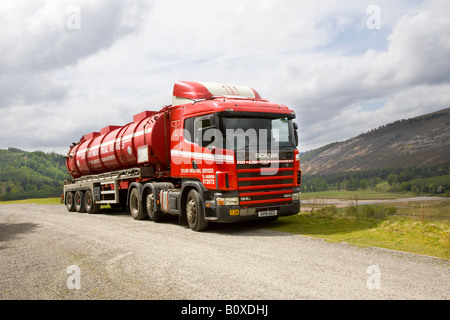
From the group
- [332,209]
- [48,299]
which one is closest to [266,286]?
[48,299]

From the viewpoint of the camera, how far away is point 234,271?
588 centimetres

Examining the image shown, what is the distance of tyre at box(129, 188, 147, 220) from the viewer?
Answer: 1358cm

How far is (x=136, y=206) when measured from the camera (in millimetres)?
14133

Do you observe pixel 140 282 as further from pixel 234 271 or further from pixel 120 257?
pixel 120 257

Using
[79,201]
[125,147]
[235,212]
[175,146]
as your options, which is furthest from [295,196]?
[79,201]

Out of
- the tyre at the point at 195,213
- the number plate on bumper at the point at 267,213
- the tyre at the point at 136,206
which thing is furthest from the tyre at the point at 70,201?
the number plate on bumper at the point at 267,213

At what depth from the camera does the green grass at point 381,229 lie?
7548 millimetres

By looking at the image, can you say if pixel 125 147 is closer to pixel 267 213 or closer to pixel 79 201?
pixel 79 201

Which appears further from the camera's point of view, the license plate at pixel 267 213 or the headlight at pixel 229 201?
the license plate at pixel 267 213

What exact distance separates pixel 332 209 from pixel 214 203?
16.5ft

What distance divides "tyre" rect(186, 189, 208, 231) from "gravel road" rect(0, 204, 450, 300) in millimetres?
860

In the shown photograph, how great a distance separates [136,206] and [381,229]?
28.7 ft

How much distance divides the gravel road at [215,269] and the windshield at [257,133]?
2350 mm

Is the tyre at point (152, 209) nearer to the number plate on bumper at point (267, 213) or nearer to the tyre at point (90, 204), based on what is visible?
the number plate on bumper at point (267, 213)
